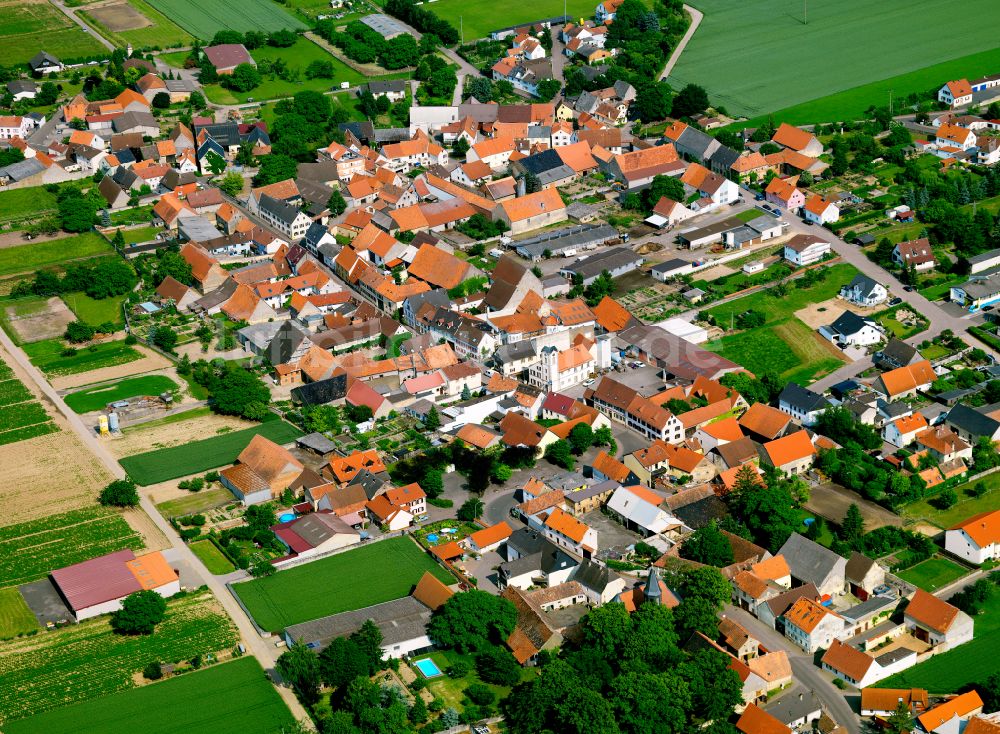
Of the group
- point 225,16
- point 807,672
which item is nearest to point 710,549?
point 807,672

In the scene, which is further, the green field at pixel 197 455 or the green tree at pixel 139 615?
the green field at pixel 197 455

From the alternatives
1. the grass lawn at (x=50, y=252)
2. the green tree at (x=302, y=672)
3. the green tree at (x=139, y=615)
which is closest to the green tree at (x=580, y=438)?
the green tree at (x=302, y=672)

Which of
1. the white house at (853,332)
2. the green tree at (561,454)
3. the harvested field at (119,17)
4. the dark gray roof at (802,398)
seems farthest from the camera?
the harvested field at (119,17)

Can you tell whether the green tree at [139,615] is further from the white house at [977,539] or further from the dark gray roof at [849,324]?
the dark gray roof at [849,324]

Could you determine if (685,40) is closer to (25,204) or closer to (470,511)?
(25,204)

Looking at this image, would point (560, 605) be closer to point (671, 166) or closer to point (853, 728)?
point (853, 728)

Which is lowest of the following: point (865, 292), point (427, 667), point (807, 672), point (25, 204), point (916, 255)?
point (807, 672)

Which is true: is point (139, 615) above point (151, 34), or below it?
below
